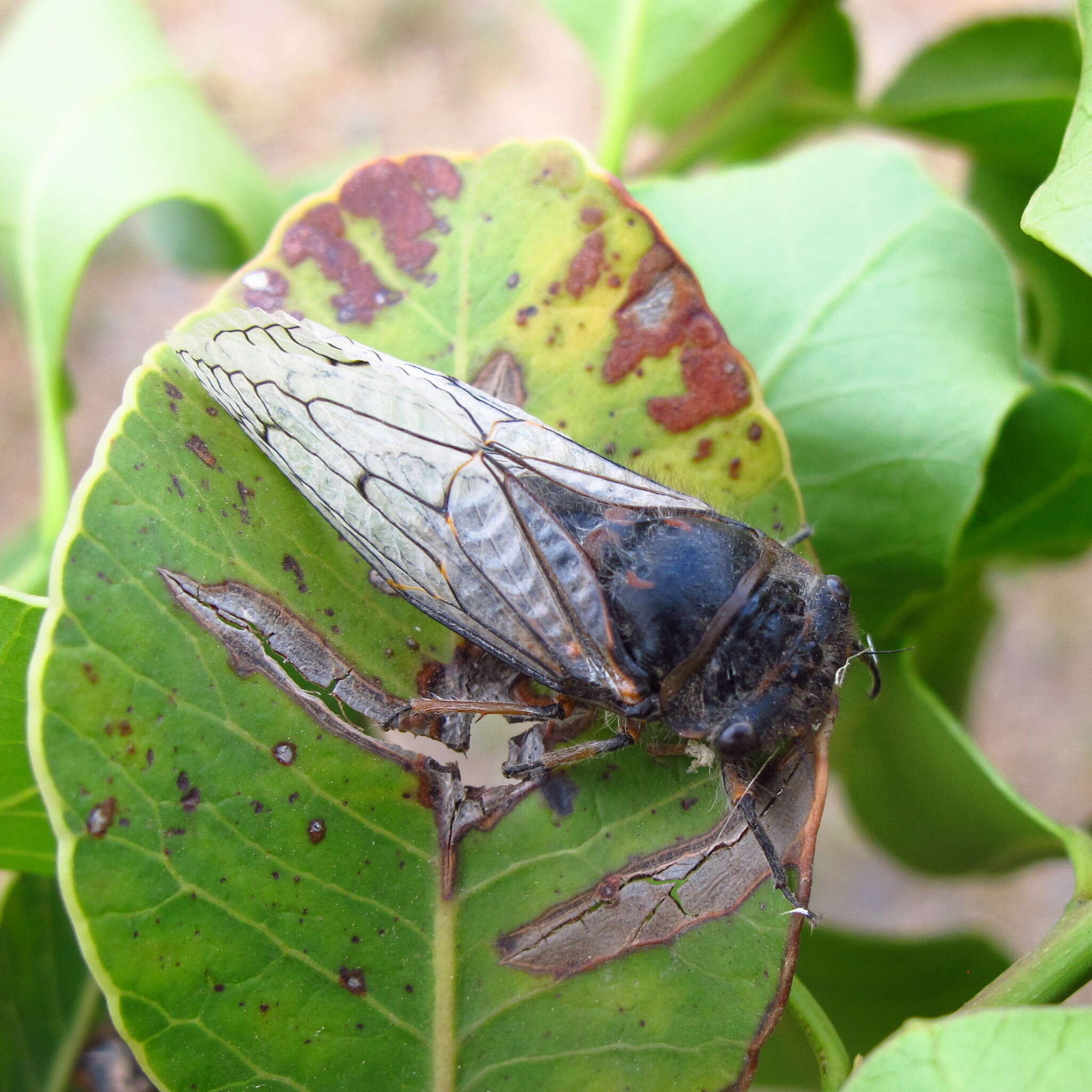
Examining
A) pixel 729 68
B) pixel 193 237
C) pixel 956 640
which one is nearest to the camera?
pixel 729 68

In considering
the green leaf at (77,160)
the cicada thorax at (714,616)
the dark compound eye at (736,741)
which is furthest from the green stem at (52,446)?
the dark compound eye at (736,741)

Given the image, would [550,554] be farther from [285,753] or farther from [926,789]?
[926,789]

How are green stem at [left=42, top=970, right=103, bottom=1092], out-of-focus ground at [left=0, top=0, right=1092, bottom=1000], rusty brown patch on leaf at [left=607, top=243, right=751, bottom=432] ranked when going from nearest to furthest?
rusty brown patch on leaf at [left=607, top=243, right=751, bottom=432]
green stem at [left=42, top=970, right=103, bottom=1092]
out-of-focus ground at [left=0, top=0, right=1092, bottom=1000]

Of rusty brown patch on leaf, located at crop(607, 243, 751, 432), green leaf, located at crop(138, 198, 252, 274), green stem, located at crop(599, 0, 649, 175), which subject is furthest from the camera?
green leaf, located at crop(138, 198, 252, 274)

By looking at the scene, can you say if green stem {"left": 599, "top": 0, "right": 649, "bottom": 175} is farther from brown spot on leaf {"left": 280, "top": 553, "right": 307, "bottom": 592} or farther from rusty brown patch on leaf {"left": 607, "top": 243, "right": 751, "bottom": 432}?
brown spot on leaf {"left": 280, "top": 553, "right": 307, "bottom": 592}

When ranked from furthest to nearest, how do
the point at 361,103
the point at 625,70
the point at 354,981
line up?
the point at 361,103
the point at 625,70
the point at 354,981

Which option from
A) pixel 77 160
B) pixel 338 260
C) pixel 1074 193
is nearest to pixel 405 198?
pixel 338 260

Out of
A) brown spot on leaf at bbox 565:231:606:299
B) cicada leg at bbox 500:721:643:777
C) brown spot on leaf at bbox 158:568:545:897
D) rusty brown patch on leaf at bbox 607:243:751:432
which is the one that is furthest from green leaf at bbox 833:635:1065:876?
brown spot on leaf at bbox 565:231:606:299

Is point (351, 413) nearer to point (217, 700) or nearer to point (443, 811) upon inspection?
point (217, 700)
